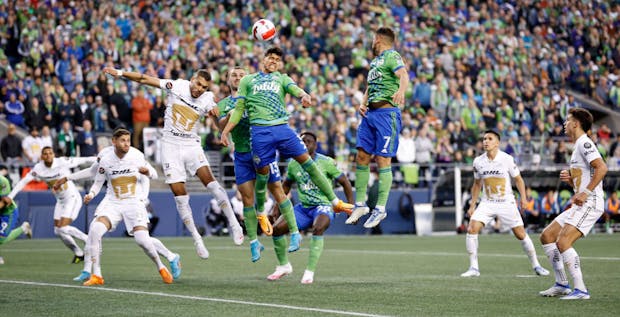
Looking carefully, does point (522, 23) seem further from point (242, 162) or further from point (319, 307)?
point (319, 307)

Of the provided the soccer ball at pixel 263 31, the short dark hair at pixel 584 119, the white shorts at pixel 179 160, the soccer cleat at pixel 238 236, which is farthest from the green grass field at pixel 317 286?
the soccer ball at pixel 263 31

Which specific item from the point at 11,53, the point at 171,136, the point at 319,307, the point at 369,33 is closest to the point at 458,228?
the point at 369,33

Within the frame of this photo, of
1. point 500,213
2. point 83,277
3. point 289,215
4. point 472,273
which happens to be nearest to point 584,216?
point 472,273

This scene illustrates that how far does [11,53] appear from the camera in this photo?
30172 mm

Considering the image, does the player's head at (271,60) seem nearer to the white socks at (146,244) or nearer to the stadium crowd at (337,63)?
the white socks at (146,244)

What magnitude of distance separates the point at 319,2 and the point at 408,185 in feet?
26.3

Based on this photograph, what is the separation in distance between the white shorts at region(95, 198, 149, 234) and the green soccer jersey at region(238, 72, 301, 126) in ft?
7.17

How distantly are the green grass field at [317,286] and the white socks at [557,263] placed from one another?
40cm

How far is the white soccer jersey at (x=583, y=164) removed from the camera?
12211 millimetres

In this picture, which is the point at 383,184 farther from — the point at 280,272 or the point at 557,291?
the point at 557,291

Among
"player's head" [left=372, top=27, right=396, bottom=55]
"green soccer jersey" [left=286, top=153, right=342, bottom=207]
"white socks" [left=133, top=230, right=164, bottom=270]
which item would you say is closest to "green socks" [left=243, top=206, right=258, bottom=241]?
"green soccer jersey" [left=286, top=153, right=342, bottom=207]

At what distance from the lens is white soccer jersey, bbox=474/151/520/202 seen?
1809 centimetres

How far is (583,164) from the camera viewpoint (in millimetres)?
12375

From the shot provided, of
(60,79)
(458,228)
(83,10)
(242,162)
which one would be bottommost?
(458,228)
